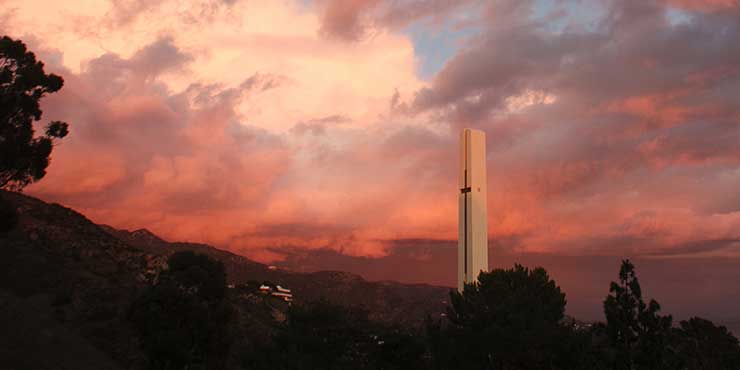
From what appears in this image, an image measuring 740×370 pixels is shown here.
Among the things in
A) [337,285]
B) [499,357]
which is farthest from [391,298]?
[499,357]

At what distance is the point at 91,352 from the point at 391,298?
122385 millimetres

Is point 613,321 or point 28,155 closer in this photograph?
point 613,321

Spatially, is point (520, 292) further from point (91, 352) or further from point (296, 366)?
point (91, 352)

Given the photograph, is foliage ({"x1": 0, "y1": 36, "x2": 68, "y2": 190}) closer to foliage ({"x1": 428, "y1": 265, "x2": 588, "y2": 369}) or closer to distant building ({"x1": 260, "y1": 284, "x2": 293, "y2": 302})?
foliage ({"x1": 428, "y1": 265, "x2": 588, "y2": 369})

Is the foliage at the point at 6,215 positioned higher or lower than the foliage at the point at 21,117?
lower

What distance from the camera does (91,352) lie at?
46.6 metres

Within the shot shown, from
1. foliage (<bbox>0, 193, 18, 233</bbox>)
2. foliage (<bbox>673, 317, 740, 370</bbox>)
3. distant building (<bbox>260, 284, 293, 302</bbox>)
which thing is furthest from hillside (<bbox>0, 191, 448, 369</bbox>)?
foliage (<bbox>673, 317, 740, 370</bbox>)

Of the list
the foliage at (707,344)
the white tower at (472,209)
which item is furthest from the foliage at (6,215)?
the foliage at (707,344)

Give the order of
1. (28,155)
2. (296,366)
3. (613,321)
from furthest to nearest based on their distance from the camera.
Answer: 1. (28,155)
2. (296,366)
3. (613,321)

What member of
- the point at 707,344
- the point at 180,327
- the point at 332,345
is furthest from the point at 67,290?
the point at 707,344

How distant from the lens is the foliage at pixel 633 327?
35188 mm

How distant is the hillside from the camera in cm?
4331

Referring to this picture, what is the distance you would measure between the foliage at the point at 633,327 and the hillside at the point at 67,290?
16.3 meters

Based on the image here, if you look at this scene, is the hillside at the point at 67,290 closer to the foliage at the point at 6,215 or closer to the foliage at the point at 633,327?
the foliage at the point at 6,215
